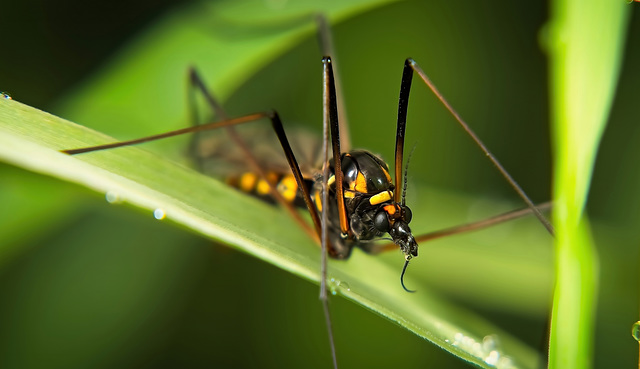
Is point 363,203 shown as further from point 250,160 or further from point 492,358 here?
point 492,358

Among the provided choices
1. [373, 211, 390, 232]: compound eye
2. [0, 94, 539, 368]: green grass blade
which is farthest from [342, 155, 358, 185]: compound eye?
[0, 94, 539, 368]: green grass blade

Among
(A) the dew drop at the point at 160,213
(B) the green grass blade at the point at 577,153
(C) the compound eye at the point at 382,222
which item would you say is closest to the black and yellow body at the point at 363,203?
(C) the compound eye at the point at 382,222

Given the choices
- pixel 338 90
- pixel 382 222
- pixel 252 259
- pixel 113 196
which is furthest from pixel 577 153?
pixel 252 259

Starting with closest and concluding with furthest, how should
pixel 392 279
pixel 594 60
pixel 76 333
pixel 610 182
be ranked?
pixel 594 60 → pixel 392 279 → pixel 76 333 → pixel 610 182

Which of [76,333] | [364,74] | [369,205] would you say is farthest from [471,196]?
[76,333]

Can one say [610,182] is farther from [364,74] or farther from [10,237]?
[10,237]

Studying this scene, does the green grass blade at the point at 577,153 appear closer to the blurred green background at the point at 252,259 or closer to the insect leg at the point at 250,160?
the insect leg at the point at 250,160

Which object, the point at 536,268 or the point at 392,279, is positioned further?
the point at 536,268
